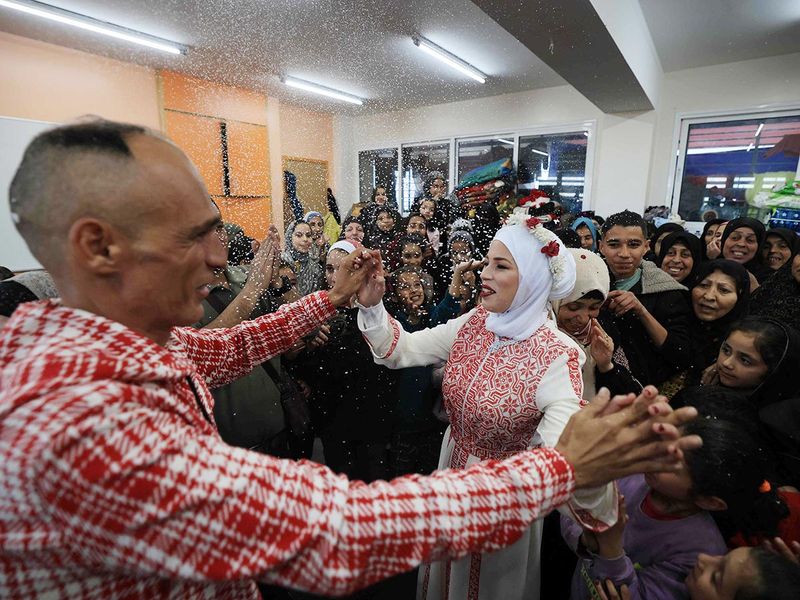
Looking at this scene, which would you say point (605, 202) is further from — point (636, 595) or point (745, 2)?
point (636, 595)

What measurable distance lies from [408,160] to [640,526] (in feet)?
30.2

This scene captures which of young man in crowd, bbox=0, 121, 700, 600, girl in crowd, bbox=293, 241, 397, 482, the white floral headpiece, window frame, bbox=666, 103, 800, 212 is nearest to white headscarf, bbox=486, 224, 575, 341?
the white floral headpiece

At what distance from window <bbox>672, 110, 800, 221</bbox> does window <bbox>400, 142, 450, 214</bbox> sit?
431 cm

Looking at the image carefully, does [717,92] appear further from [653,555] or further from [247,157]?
[247,157]

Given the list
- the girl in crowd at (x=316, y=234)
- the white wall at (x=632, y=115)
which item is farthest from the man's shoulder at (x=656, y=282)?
the white wall at (x=632, y=115)

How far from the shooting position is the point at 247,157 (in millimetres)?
7613

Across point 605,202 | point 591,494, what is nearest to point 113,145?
point 591,494

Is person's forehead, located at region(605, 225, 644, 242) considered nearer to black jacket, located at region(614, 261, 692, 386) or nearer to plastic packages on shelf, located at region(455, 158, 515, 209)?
black jacket, located at region(614, 261, 692, 386)

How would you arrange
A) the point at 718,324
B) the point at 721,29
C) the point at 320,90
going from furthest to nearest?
the point at 320,90 → the point at 721,29 → the point at 718,324

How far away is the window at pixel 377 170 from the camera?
385 inches

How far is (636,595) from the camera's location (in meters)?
1.07

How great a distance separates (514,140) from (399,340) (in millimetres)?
7398

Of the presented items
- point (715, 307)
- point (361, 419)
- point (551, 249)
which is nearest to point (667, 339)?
point (715, 307)

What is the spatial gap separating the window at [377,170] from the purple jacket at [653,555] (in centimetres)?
894
